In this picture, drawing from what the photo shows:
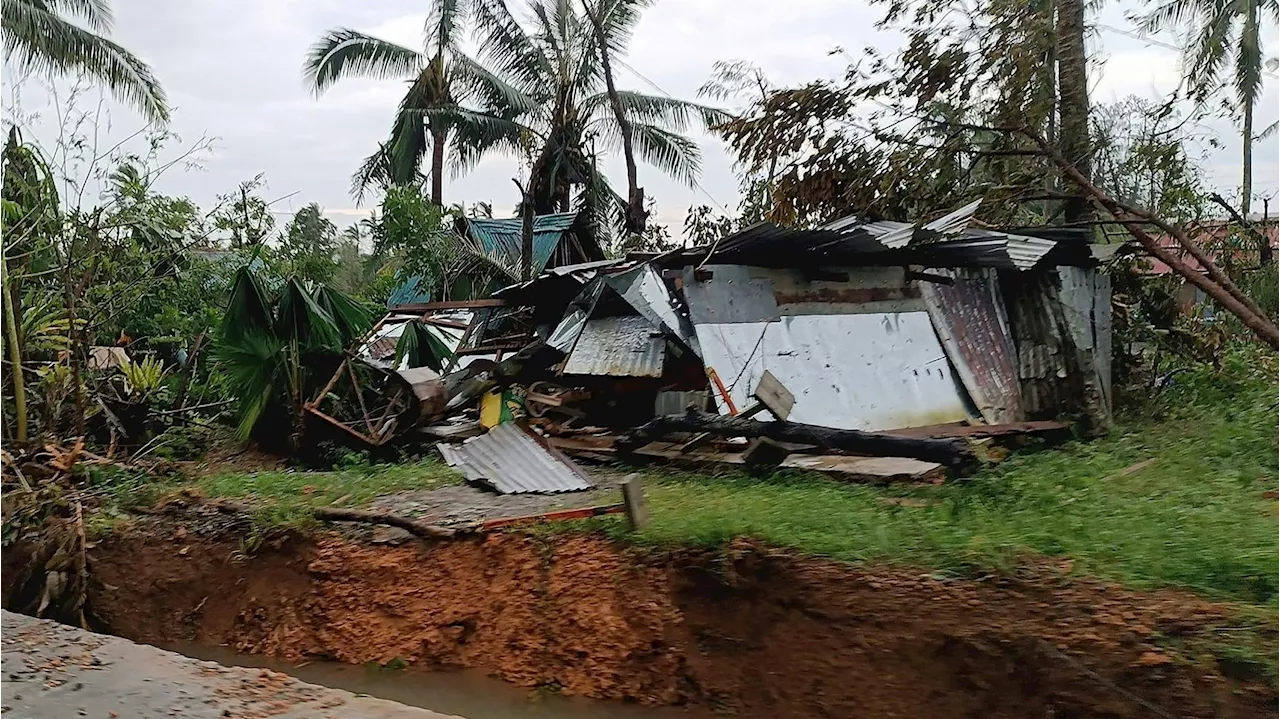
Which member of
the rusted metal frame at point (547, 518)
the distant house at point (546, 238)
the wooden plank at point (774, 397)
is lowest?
the rusted metal frame at point (547, 518)

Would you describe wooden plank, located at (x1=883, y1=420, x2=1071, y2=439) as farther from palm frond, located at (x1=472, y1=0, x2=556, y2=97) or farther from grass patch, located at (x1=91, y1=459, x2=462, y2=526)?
palm frond, located at (x1=472, y1=0, x2=556, y2=97)

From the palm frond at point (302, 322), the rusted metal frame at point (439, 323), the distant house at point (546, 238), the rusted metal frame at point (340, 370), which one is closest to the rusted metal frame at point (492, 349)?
the rusted metal frame at point (439, 323)

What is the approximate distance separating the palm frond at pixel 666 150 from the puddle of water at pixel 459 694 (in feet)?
50.7

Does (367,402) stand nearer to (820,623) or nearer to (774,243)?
(774,243)

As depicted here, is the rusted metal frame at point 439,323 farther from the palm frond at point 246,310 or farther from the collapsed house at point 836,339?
the palm frond at point 246,310

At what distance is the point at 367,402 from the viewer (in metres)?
9.98

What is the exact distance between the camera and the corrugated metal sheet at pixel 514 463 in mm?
7715

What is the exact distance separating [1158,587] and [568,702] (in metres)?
3.24

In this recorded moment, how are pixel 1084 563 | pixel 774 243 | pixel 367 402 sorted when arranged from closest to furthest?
pixel 1084 563
pixel 774 243
pixel 367 402

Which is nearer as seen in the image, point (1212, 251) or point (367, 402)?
point (367, 402)

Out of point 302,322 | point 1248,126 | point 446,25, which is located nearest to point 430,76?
point 446,25

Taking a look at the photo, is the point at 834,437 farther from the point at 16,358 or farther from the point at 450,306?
the point at 16,358

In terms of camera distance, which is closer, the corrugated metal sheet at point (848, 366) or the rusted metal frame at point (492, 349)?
the corrugated metal sheet at point (848, 366)

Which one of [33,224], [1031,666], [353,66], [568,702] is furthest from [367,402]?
[353,66]
